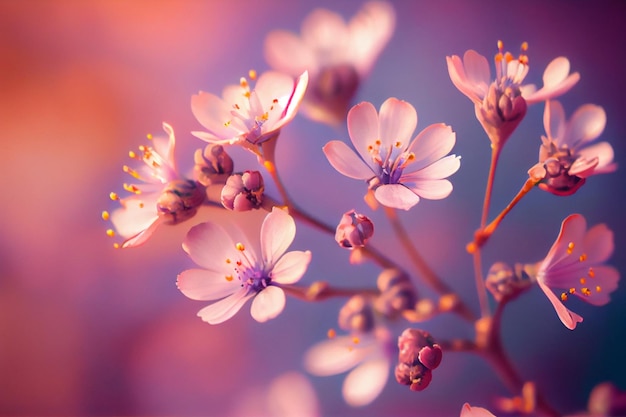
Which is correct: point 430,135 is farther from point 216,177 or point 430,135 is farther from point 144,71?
point 144,71

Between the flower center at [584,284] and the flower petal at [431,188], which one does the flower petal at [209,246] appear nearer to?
the flower petal at [431,188]

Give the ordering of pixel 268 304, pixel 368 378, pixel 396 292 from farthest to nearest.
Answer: pixel 368 378 → pixel 396 292 → pixel 268 304

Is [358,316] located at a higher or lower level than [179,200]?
lower

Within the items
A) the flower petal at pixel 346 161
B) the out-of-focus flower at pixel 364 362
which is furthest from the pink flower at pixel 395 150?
the out-of-focus flower at pixel 364 362

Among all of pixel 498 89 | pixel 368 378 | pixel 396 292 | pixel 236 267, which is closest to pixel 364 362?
pixel 368 378

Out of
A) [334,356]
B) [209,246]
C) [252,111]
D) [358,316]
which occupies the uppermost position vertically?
[252,111]

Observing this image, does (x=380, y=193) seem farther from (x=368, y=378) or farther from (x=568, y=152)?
(x=368, y=378)

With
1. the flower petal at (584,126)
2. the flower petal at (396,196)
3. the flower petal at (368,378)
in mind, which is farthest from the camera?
the flower petal at (368,378)
